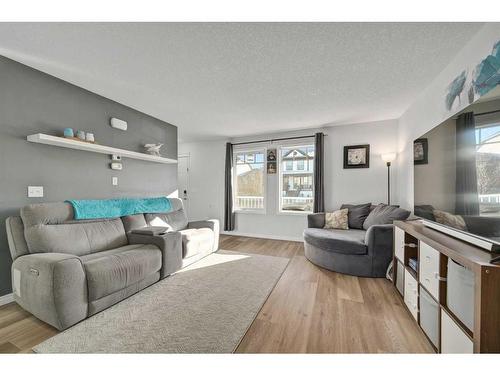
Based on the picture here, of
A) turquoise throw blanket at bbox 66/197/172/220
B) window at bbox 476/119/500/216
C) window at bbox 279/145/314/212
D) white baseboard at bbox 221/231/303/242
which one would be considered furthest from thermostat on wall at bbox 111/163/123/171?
window at bbox 476/119/500/216

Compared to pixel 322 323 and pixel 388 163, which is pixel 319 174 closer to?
pixel 388 163

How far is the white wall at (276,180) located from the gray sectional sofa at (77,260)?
2282mm

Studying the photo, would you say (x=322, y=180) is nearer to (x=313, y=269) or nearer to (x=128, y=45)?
(x=313, y=269)

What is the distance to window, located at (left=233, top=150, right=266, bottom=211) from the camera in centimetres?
480

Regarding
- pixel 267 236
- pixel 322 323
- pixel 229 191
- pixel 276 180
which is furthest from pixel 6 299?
pixel 276 180

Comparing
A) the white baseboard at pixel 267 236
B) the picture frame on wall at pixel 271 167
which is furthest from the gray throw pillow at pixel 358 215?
the picture frame on wall at pixel 271 167

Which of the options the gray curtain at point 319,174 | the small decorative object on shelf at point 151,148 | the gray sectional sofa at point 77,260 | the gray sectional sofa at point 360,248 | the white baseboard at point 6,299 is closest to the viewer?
the gray sectional sofa at point 77,260

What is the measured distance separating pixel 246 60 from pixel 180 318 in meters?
2.47

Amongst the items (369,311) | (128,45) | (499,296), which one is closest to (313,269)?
(369,311)

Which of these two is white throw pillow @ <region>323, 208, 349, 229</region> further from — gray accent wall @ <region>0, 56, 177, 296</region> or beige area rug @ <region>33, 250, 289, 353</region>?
gray accent wall @ <region>0, 56, 177, 296</region>

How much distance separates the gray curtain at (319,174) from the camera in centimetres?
398

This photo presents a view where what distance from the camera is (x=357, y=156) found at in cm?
386

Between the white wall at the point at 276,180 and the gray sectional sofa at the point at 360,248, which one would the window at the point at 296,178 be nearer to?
the white wall at the point at 276,180
